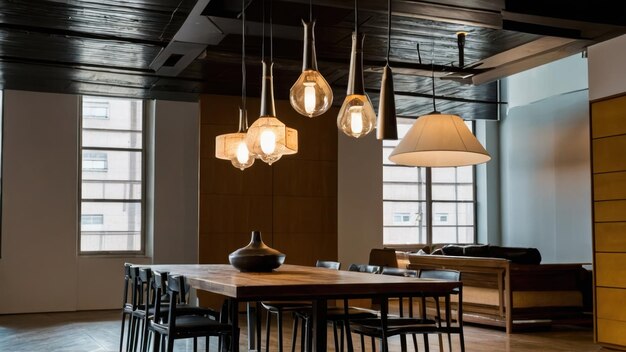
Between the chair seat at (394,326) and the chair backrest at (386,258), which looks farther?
the chair backrest at (386,258)

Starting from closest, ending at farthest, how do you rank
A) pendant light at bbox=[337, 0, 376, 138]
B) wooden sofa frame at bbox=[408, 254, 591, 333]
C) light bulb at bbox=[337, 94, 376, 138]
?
1. pendant light at bbox=[337, 0, 376, 138]
2. light bulb at bbox=[337, 94, 376, 138]
3. wooden sofa frame at bbox=[408, 254, 591, 333]

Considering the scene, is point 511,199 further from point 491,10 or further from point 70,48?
point 70,48

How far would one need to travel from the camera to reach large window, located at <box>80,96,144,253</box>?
441 inches

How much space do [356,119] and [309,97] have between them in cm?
32

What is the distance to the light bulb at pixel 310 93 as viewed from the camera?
177 inches

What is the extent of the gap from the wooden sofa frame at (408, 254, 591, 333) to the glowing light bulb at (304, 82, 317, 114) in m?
4.48

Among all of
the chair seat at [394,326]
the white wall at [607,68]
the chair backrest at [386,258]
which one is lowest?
the chair seat at [394,326]

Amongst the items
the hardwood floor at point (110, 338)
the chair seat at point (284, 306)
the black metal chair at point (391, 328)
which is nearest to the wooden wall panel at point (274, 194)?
the hardwood floor at point (110, 338)

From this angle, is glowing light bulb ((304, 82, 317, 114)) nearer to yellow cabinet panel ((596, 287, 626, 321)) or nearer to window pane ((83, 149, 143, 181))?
yellow cabinet panel ((596, 287, 626, 321))

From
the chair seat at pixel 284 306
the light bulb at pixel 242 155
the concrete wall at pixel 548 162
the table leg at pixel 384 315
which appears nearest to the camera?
the table leg at pixel 384 315

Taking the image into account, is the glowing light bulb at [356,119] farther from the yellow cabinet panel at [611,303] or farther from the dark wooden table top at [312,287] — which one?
the yellow cabinet panel at [611,303]

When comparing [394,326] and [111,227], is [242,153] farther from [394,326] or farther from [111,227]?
[111,227]

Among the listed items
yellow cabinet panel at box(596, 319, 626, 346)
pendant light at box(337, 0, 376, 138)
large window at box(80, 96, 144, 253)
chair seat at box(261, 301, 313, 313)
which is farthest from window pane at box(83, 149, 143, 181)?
pendant light at box(337, 0, 376, 138)

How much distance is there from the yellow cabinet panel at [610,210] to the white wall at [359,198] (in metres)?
5.49
